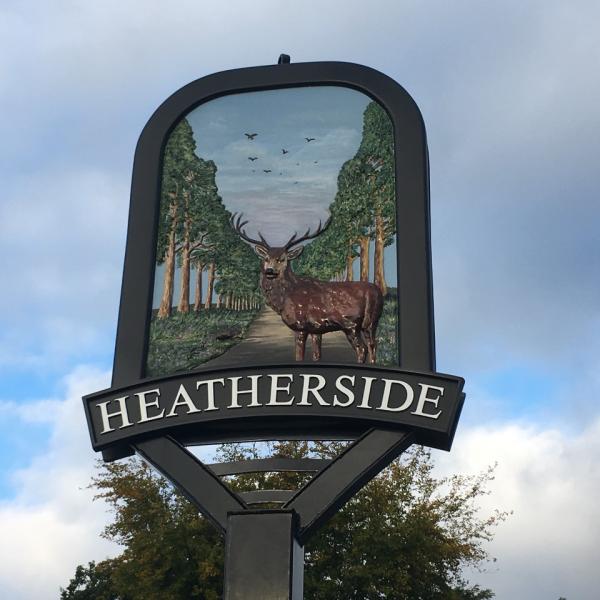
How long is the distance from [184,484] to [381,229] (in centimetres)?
429

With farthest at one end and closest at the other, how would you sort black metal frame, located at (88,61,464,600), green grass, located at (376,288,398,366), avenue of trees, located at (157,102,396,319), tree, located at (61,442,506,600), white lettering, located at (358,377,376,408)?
1. tree, located at (61,442,506,600)
2. avenue of trees, located at (157,102,396,319)
3. green grass, located at (376,288,398,366)
4. white lettering, located at (358,377,376,408)
5. black metal frame, located at (88,61,464,600)

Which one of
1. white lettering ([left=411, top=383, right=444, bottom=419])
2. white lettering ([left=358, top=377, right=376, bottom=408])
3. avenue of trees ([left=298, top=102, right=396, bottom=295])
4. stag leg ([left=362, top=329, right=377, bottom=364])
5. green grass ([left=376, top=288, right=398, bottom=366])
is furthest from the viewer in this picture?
avenue of trees ([left=298, top=102, right=396, bottom=295])

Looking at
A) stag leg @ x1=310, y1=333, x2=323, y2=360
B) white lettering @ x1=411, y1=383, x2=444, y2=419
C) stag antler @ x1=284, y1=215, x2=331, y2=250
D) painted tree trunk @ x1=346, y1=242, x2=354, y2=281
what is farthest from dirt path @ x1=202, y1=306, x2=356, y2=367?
white lettering @ x1=411, y1=383, x2=444, y2=419

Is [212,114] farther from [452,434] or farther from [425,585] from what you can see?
[425,585]

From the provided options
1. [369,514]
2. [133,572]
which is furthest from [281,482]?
[133,572]

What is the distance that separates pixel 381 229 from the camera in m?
13.0

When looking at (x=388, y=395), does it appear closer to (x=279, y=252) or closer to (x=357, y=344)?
(x=357, y=344)

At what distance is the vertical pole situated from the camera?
10164 millimetres

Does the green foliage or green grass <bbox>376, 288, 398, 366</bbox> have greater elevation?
the green foliage

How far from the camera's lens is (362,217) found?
13188mm

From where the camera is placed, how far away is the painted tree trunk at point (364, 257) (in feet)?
42.2

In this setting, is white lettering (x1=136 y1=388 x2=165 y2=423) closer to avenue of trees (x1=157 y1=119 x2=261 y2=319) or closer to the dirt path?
the dirt path

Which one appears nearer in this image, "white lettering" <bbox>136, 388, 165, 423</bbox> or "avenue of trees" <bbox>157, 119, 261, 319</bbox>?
"white lettering" <bbox>136, 388, 165, 423</bbox>

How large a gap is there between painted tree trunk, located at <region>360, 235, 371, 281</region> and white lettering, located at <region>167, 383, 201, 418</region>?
9.24ft
